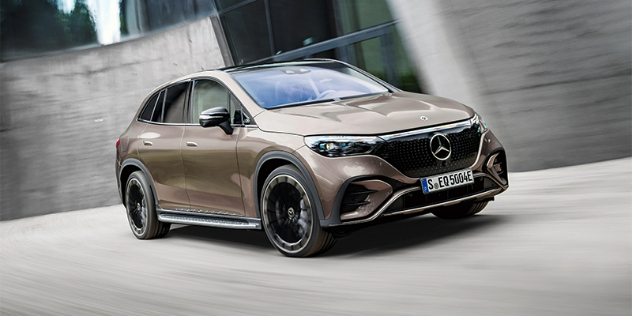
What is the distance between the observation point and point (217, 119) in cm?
703

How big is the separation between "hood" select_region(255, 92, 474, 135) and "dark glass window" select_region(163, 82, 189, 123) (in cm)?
166

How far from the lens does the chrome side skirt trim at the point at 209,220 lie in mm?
6898

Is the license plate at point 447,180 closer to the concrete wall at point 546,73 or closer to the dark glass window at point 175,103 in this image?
the dark glass window at point 175,103

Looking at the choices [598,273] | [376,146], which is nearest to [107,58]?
[376,146]

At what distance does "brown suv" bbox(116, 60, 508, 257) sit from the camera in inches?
235

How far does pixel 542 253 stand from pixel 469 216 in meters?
2.09

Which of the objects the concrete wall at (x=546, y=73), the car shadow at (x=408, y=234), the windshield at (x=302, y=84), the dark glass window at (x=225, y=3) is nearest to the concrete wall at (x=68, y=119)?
the dark glass window at (x=225, y=3)

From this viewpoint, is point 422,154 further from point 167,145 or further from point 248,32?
point 248,32

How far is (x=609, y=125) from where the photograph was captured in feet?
30.8

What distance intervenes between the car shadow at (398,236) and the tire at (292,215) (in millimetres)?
257

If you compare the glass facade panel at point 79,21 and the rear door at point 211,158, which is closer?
the rear door at point 211,158

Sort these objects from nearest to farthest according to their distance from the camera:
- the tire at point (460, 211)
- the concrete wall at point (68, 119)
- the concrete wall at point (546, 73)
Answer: the tire at point (460, 211) → the concrete wall at point (546, 73) → the concrete wall at point (68, 119)

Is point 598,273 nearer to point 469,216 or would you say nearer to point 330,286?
point 330,286

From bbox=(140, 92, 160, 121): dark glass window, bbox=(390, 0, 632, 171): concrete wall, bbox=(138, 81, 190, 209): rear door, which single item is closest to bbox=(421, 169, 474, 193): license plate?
bbox=(138, 81, 190, 209): rear door
